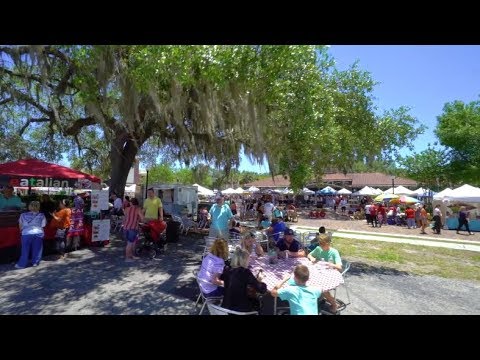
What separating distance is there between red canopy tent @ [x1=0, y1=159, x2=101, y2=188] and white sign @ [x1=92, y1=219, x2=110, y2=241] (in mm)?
1449

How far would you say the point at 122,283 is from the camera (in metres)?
5.72

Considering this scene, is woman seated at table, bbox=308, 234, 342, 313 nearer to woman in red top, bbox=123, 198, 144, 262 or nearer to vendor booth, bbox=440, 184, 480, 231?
woman in red top, bbox=123, 198, 144, 262

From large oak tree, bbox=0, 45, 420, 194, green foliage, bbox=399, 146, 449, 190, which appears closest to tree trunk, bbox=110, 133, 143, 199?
large oak tree, bbox=0, 45, 420, 194

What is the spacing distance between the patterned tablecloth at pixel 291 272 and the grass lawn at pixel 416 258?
407 cm

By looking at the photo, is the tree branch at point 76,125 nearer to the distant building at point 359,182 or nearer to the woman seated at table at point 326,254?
the woman seated at table at point 326,254

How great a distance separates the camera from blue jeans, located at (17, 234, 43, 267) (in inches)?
254

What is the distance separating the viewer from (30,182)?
9.50m

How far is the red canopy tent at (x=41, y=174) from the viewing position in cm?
833

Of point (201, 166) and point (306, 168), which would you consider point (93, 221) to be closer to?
point (306, 168)

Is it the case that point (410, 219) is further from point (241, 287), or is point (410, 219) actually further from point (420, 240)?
point (241, 287)

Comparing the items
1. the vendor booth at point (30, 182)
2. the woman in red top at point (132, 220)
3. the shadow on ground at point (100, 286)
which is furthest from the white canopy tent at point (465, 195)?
the vendor booth at point (30, 182)
